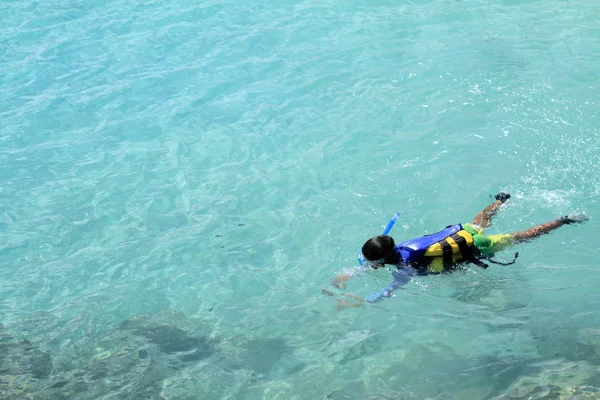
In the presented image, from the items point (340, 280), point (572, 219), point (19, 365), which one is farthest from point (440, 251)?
point (19, 365)

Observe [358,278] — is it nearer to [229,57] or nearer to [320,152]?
[320,152]

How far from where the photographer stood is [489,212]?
7.69 meters

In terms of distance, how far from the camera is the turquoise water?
6.54 meters

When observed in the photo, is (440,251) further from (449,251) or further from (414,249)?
(414,249)

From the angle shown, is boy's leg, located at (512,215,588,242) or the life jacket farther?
boy's leg, located at (512,215,588,242)

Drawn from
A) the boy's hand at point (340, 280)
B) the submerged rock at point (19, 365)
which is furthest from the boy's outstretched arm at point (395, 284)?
the submerged rock at point (19, 365)

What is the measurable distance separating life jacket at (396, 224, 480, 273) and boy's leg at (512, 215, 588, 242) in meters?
0.69

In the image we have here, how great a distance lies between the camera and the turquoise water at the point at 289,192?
6.54 meters

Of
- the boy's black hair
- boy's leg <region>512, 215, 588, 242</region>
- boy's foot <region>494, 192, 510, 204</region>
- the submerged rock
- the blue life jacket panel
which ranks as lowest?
the submerged rock

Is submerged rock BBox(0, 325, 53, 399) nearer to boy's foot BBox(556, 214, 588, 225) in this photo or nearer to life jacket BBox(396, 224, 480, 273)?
life jacket BBox(396, 224, 480, 273)

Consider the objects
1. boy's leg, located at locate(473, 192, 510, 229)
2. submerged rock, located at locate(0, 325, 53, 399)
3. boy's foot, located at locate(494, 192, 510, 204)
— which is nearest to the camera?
submerged rock, located at locate(0, 325, 53, 399)

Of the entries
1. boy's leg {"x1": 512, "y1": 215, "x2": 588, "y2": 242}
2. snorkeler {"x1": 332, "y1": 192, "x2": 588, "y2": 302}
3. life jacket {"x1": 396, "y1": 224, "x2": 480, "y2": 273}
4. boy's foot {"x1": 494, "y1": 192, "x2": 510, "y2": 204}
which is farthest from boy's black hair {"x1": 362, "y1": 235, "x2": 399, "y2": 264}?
boy's foot {"x1": 494, "y1": 192, "x2": 510, "y2": 204}

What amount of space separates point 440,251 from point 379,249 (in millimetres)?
657

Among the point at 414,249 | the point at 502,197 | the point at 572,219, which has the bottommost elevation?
the point at 572,219
